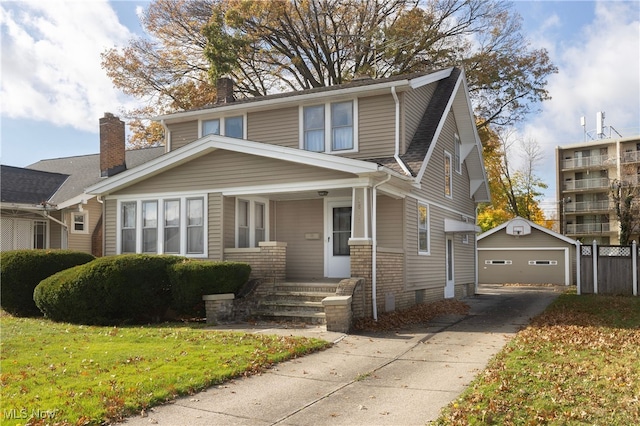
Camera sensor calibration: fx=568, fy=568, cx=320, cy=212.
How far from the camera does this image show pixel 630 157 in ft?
179

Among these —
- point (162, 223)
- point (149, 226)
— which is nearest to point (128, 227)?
point (149, 226)

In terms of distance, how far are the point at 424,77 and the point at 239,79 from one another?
49.6 ft

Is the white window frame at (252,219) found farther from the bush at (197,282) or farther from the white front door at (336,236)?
the bush at (197,282)

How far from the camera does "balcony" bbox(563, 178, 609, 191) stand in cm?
5828

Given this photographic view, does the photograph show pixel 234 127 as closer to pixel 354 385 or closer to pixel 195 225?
pixel 195 225

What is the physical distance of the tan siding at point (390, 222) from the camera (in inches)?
585

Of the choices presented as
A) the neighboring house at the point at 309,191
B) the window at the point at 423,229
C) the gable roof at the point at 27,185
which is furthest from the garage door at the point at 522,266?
the gable roof at the point at 27,185

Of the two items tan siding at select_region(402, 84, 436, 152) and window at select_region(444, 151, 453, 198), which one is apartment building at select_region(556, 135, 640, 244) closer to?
window at select_region(444, 151, 453, 198)

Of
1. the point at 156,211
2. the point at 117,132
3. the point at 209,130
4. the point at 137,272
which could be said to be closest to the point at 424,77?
the point at 209,130

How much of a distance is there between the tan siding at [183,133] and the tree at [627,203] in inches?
1148

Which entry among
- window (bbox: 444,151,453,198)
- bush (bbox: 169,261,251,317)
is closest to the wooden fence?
window (bbox: 444,151,453,198)

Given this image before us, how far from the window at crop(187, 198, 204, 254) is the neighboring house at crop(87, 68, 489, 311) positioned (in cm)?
3

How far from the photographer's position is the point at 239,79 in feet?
95.9

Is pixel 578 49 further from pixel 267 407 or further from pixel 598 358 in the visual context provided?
pixel 267 407
